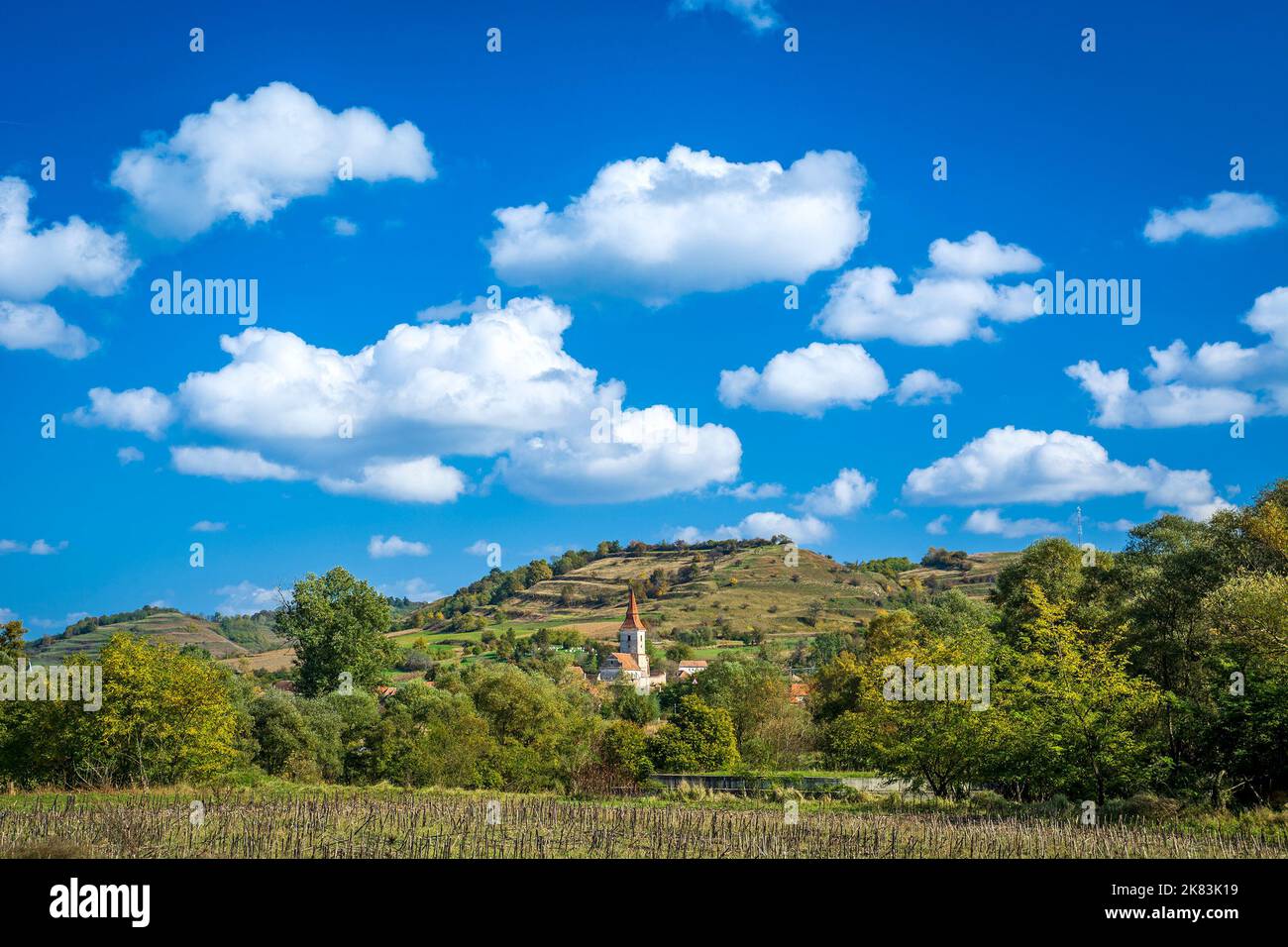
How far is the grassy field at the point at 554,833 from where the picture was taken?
73.6ft

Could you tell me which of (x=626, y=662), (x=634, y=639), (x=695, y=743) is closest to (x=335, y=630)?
(x=695, y=743)

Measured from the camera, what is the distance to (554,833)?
82.6ft

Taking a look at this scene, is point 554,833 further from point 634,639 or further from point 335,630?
point 634,639

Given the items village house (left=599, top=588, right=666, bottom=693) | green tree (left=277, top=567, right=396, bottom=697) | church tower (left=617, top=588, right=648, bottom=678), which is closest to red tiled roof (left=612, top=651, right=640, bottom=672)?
village house (left=599, top=588, right=666, bottom=693)

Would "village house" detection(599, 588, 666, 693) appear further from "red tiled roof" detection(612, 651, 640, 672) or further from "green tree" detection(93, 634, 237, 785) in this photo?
"green tree" detection(93, 634, 237, 785)

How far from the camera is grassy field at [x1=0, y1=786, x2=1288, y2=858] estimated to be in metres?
22.4
